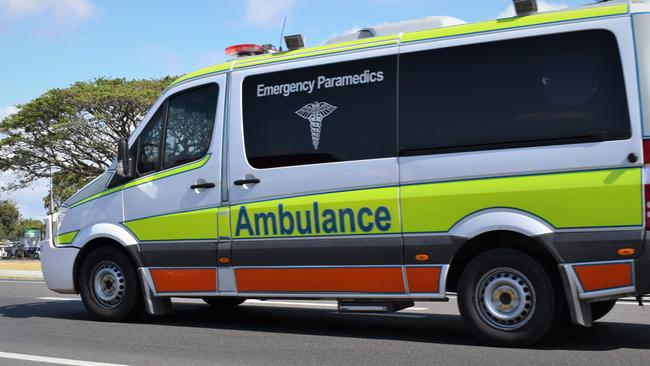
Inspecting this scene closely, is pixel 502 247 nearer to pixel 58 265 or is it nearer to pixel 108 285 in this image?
pixel 108 285

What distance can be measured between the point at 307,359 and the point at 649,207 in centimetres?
287

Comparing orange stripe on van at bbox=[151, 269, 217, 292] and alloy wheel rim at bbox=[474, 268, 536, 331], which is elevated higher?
orange stripe on van at bbox=[151, 269, 217, 292]

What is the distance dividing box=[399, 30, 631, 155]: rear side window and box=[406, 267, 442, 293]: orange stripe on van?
1.03m

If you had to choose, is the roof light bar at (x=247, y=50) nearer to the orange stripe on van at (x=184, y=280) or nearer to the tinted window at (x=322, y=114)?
the tinted window at (x=322, y=114)

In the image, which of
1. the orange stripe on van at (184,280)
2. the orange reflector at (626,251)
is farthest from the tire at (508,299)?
the orange stripe on van at (184,280)

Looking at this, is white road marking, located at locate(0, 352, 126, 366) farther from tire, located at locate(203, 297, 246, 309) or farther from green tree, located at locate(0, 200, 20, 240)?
green tree, located at locate(0, 200, 20, 240)

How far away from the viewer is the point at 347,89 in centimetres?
704

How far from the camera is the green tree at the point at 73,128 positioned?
3644cm

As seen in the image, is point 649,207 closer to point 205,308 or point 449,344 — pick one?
point 449,344

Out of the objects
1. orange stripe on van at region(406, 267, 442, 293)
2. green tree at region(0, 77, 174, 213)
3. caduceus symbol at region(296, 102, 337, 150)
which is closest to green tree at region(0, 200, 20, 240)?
green tree at region(0, 77, 174, 213)

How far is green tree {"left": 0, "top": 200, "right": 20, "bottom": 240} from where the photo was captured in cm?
10331

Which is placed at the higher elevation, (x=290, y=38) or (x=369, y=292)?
(x=290, y=38)

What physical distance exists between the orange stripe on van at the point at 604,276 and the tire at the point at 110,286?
478cm

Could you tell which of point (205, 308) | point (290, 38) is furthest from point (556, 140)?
point (205, 308)
